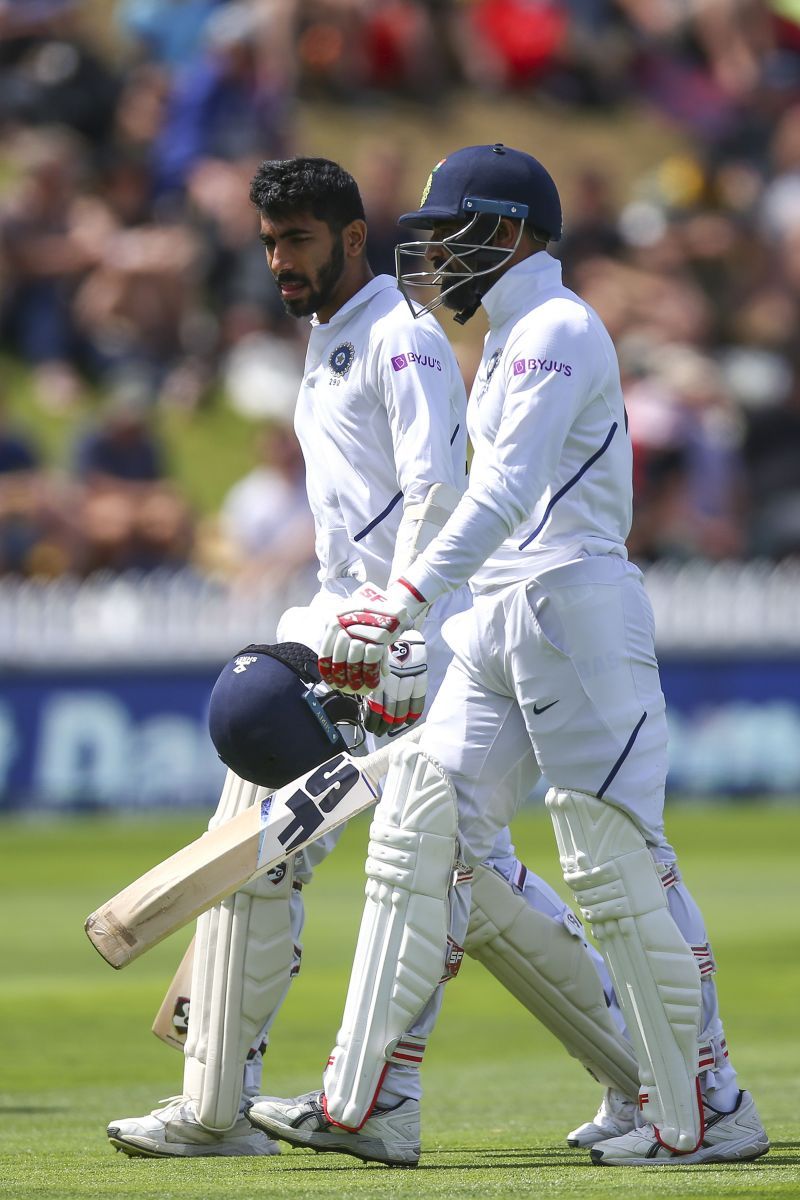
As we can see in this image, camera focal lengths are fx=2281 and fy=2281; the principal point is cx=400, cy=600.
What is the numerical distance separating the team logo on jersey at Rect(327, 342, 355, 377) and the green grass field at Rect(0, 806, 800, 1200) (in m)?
1.79

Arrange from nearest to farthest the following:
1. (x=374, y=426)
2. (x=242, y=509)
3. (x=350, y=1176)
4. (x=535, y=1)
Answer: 1. (x=350, y=1176)
2. (x=374, y=426)
3. (x=242, y=509)
4. (x=535, y=1)

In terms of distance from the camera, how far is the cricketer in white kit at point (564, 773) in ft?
15.7

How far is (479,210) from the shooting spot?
4.93 m

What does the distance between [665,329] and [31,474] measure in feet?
16.8

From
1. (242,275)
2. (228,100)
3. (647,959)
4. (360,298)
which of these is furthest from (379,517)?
(228,100)

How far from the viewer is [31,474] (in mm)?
14922

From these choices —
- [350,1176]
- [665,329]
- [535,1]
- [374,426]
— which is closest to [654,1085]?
[350,1176]

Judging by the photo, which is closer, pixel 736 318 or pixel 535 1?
pixel 736 318

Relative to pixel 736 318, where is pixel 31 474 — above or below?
below

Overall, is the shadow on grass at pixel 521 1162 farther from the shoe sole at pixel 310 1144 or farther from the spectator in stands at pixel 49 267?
the spectator in stands at pixel 49 267

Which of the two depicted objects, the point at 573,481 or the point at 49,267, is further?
the point at 49,267

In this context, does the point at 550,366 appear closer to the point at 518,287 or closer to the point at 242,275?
the point at 518,287

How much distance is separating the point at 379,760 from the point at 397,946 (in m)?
0.44

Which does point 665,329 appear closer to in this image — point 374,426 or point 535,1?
point 535,1
